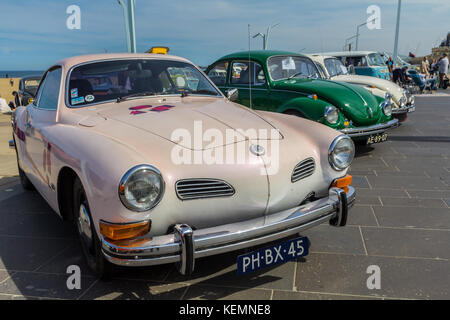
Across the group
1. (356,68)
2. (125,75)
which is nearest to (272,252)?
(125,75)

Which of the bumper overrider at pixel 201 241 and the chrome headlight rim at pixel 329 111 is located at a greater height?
the chrome headlight rim at pixel 329 111

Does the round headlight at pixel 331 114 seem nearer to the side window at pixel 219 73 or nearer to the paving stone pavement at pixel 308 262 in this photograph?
the paving stone pavement at pixel 308 262

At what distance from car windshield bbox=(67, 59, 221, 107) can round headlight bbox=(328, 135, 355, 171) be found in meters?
1.54

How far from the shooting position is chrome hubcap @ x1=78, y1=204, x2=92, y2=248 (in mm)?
2501

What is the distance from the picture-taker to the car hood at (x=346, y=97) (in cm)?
605

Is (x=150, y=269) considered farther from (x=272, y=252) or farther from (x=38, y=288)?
(x=272, y=252)

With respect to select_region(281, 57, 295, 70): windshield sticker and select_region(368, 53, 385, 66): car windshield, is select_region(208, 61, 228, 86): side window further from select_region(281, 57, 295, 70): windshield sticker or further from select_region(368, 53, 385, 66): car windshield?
select_region(368, 53, 385, 66): car windshield

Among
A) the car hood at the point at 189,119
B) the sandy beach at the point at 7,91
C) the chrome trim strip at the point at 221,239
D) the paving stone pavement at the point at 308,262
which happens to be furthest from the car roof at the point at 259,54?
the sandy beach at the point at 7,91

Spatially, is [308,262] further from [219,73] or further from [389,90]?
[389,90]

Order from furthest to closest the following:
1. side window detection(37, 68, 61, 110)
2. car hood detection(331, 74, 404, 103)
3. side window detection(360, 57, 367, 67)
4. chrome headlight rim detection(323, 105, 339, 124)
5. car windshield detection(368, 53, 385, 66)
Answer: car windshield detection(368, 53, 385, 66) < side window detection(360, 57, 367, 67) < car hood detection(331, 74, 404, 103) < chrome headlight rim detection(323, 105, 339, 124) < side window detection(37, 68, 61, 110)

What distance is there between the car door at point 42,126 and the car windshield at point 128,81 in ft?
0.80

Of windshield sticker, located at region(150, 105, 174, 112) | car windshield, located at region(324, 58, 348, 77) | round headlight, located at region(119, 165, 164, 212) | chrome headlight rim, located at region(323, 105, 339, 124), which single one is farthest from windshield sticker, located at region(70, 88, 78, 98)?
car windshield, located at region(324, 58, 348, 77)

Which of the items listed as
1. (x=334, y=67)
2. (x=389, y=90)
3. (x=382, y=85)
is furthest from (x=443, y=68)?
(x=389, y=90)

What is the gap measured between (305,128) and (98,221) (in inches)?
66.0
